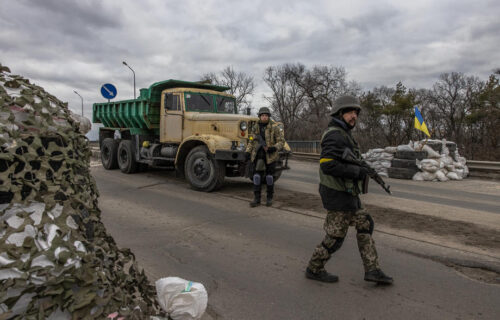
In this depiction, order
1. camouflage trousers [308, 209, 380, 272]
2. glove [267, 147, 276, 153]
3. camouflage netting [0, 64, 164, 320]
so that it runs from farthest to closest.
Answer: glove [267, 147, 276, 153], camouflage trousers [308, 209, 380, 272], camouflage netting [0, 64, 164, 320]

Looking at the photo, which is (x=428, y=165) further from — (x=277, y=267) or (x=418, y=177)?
(x=277, y=267)

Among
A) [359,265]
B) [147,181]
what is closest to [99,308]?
[359,265]

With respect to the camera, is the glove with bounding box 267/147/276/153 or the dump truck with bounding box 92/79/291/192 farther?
the dump truck with bounding box 92/79/291/192

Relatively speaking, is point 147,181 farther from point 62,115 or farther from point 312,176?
point 62,115

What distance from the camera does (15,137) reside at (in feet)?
5.64

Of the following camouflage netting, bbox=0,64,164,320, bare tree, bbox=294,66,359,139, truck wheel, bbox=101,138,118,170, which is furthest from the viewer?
bare tree, bbox=294,66,359,139

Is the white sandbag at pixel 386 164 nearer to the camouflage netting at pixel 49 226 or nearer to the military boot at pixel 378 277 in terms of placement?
the military boot at pixel 378 277

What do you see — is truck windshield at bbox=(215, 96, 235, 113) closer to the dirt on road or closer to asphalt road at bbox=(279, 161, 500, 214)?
asphalt road at bbox=(279, 161, 500, 214)

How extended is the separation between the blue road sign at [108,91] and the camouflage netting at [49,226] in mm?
11239

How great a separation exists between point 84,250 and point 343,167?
2.19 m

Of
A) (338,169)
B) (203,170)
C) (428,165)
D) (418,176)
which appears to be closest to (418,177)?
(418,176)

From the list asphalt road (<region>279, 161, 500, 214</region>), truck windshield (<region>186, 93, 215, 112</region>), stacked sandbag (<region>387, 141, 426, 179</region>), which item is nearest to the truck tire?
truck windshield (<region>186, 93, 215, 112</region>)

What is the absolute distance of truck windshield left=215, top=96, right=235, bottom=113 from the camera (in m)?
9.34

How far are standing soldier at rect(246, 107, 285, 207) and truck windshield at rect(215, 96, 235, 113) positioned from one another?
114 inches
